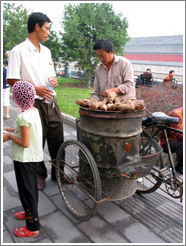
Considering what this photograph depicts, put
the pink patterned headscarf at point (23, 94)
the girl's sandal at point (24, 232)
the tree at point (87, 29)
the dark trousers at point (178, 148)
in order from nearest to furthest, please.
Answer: the pink patterned headscarf at point (23, 94) → the girl's sandal at point (24, 232) → the dark trousers at point (178, 148) → the tree at point (87, 29)

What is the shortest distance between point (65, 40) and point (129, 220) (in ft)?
42.4

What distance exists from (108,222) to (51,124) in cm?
144

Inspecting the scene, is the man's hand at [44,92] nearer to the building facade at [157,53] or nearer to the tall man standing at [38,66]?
the tall man standing at [38,66]

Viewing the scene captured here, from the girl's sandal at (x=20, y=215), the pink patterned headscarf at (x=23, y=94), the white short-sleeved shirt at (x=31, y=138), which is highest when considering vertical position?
the pink patterned headscarf at (x=23, y=94)

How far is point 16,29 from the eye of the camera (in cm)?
1412

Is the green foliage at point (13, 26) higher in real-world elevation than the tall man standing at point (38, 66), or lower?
higher

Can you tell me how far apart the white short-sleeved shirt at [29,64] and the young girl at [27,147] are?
0.64m

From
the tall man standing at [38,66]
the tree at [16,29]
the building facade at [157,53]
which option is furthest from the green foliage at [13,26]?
the building facade at [157,53]

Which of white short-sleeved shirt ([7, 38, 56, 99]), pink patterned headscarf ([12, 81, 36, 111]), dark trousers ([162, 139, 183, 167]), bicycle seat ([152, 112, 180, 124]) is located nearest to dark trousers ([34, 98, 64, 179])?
white short-sleeved shirt ([7, 38, 56, 99])

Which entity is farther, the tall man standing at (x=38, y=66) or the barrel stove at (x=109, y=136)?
the tall man standing at (x=38, y=66)

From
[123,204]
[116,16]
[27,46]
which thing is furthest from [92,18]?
[123,204]

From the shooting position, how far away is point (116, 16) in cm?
1381

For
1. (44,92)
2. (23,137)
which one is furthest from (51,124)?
(23,137)

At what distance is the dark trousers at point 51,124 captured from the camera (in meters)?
2.80
